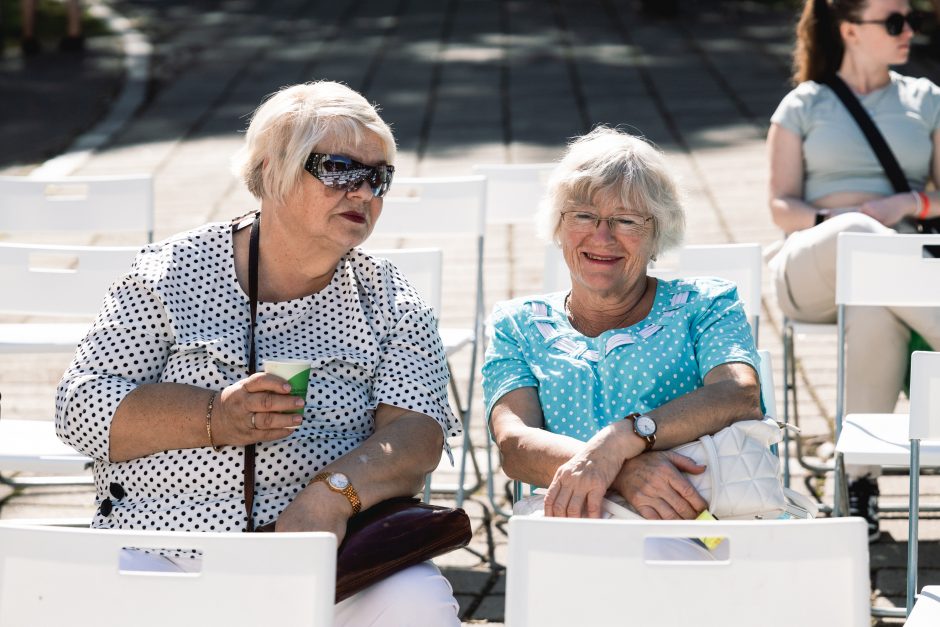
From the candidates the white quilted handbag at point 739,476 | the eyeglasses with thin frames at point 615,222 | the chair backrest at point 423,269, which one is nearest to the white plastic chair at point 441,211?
the chair backrest at point 423,269

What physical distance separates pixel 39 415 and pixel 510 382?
2.69 metres

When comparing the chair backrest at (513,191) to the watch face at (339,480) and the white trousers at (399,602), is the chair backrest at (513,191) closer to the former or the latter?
the watch face at (339,480)

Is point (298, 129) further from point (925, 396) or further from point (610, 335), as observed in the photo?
point (925, 396)

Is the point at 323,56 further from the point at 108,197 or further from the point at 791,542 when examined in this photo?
the point at 791,542

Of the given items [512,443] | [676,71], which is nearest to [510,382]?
[512,443]

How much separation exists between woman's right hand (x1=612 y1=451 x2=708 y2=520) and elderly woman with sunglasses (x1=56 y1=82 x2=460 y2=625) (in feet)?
1.50

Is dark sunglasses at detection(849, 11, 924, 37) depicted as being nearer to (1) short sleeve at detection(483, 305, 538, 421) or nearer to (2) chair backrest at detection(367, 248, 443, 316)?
(2) chair backrest at detection(367, 248, 443, 316)

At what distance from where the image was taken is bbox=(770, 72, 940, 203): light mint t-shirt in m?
4.73

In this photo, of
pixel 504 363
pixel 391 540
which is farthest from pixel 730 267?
pixel 391 540

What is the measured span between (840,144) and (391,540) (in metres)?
2.72

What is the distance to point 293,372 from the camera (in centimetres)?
264

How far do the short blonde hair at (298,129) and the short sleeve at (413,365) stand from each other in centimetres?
38

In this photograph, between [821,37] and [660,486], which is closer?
[660,486]

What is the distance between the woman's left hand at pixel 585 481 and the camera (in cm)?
285
